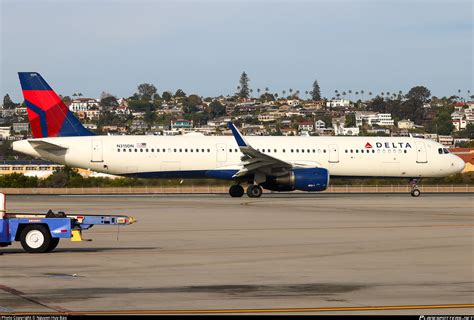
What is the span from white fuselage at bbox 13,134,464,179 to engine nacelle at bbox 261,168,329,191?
2990 millimetres

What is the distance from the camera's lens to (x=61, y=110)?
49312mm

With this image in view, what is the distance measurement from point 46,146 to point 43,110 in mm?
2128

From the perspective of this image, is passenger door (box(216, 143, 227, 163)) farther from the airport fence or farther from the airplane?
the airport fence

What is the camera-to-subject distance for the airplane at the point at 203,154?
1889 inches

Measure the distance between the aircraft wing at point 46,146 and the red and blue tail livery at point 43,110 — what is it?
112cm

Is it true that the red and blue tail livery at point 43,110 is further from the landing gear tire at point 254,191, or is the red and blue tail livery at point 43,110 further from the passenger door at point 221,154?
the landing gear tire at point 254,191

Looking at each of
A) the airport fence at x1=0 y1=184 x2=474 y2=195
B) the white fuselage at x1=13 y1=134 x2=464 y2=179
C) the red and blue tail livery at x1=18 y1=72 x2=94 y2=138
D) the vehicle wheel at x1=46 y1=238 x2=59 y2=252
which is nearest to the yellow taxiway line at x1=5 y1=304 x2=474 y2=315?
the vehicle wheel at x1=46 y1=238 x2=59 y2=252

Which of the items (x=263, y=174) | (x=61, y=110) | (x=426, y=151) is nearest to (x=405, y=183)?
(x=426, y=151)

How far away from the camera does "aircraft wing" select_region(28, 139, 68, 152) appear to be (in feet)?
157

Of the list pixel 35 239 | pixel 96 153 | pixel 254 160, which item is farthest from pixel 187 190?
pixel 35 239

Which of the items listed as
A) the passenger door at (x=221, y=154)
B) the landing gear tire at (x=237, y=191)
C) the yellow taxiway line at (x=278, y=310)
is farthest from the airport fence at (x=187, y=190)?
the yellow taxiway line at (x=278, y=310)

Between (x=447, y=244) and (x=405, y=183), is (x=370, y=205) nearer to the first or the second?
(x=447, y=244)

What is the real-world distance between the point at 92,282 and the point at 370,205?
2696cm

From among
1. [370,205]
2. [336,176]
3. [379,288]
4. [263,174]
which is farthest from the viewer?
[336,176]
